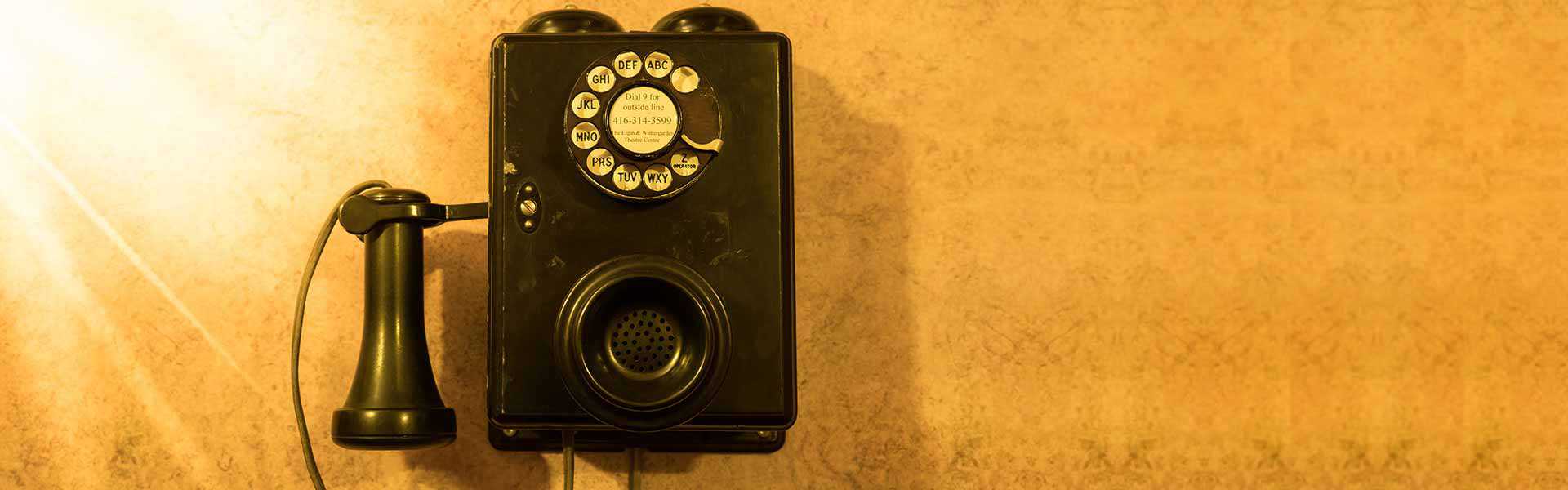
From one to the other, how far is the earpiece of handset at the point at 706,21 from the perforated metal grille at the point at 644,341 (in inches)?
7.8

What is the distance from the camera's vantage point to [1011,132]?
0.83 metres

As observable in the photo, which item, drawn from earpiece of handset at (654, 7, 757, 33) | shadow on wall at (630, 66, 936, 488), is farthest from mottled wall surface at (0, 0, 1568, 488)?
earpiece of handset at (654, 7, 757, 33)

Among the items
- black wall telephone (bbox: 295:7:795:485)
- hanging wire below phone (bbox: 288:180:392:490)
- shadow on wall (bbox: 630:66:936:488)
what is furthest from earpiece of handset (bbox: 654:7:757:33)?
hanging wire below phone (bbox: 288:180:392:490)

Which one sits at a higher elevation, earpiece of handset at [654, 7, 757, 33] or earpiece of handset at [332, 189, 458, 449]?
earpiece of handset at [654, 7, 757, 33]

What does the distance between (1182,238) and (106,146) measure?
35.3 inches

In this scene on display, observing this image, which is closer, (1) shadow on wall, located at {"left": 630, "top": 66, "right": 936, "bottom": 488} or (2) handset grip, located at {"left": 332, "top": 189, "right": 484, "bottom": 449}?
(2) handset grip, located at {"left": 332, "top": 189, "right": 484, "bottom": 449}

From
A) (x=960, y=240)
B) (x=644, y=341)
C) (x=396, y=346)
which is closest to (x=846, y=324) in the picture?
(x=960, y=240)

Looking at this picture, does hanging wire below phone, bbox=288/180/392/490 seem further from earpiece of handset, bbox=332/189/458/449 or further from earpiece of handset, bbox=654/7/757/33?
earpiece of handset, bbox=654/7/757/33

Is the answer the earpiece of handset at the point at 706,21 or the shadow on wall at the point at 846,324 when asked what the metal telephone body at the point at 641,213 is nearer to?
the earpiece of handset at the point at 706,21

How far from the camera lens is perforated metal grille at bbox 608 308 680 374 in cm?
64

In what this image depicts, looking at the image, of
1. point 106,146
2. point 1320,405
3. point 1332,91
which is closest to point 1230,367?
point 1320,405

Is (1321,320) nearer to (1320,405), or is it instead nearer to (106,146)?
(1320,405)

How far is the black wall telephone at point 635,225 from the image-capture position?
65 centimetres

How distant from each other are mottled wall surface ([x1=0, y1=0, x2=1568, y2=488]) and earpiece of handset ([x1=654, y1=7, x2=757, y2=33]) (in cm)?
14
